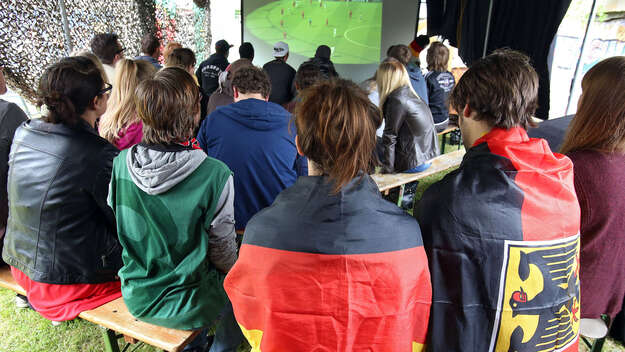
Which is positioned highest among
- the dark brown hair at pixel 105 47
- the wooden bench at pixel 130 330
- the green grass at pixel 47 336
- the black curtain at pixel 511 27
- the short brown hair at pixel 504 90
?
the black curtain at pixel 511 27

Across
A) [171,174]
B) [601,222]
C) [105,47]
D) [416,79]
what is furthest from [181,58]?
[601,222]

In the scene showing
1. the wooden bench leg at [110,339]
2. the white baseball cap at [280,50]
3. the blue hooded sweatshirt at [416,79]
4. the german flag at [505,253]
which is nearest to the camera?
the german flag at [505,253]

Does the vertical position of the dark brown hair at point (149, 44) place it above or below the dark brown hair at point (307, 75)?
above

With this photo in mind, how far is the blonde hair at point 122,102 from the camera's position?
2158 millimetres

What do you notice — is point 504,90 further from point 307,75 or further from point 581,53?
point 581,53

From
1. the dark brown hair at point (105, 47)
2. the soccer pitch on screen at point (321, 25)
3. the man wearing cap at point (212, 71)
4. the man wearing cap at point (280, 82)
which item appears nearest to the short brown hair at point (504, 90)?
the dark brown hair at point (105, 47)

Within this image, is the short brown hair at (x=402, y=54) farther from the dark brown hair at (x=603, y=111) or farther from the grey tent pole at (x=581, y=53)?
the dark brown hair at (x=603, y=111)

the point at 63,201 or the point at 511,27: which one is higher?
the point at 511,27

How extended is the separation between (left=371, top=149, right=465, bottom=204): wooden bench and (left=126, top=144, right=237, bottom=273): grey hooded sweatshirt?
65.2 inches

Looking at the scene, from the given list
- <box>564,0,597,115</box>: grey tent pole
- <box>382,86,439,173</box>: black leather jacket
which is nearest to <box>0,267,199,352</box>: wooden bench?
<box>382,86,439,173</box>: black leather jacket

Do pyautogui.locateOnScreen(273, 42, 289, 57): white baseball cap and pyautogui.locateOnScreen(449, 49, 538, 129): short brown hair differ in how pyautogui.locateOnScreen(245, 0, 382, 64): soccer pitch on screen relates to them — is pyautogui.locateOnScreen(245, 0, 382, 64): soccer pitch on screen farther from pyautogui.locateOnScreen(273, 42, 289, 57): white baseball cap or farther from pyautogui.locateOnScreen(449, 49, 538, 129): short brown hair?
pyautogui.locateOnScreen(449, 49, 538, 129): short brown hair

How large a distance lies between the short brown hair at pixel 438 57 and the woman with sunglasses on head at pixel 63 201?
3.68m

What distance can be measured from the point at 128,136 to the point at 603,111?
231 cm

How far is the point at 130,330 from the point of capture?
142 centimetres
